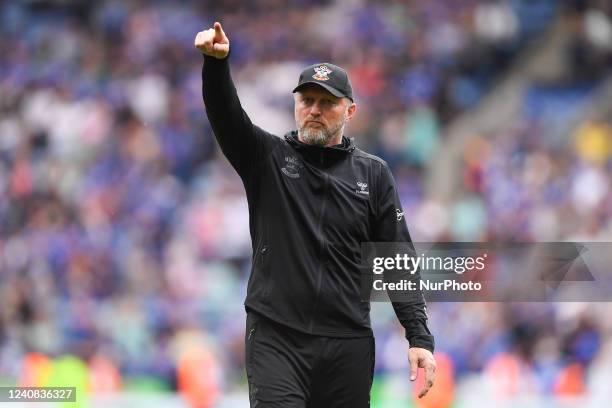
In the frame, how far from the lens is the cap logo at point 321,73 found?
15.4ft

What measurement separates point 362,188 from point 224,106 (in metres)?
0.68

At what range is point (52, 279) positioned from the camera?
446 inches

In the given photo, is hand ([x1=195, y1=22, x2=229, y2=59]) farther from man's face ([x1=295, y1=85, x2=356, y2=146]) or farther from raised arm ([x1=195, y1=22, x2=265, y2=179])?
man's face ([x1=295, y1=85, x2=356, y2=146])

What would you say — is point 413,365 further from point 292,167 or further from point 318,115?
point 318,115

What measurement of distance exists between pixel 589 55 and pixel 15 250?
6373 millimetres

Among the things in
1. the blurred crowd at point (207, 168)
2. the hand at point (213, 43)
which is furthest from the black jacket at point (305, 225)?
the blurred crowd at point (207, 168)

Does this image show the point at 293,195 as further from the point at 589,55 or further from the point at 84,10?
the point at 84,10

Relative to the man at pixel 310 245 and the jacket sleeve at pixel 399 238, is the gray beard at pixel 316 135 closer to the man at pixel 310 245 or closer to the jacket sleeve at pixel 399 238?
the man at pixel 310 245

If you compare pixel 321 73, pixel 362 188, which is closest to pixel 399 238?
pixel 362 188

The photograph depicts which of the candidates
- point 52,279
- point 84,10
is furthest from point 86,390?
point 84,10

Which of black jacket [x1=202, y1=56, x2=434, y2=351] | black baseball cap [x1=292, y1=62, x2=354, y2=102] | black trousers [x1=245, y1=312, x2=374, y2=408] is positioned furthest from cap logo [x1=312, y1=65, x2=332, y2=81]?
black trousers [x1=245, y1=312, x2=374, y2=408]

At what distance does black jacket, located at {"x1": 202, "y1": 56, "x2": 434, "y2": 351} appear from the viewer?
180 inches

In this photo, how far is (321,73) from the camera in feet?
15.4

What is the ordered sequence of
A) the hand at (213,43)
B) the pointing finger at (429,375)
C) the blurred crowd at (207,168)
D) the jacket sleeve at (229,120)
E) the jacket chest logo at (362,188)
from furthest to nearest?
the blurred crowd at (207,168) → the jacket chest logo at (362,188) → the pointing finger at (429,375) → the jacket sleeve at (229,120) → the hand at (213,43)
